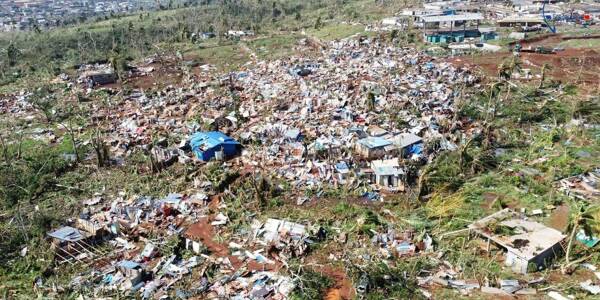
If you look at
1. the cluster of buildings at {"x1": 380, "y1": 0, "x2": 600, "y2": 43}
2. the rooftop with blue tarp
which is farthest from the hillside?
the cluster of buildings at {"x1": 380, "y1": 0, "x2": 600, "y2": 43}

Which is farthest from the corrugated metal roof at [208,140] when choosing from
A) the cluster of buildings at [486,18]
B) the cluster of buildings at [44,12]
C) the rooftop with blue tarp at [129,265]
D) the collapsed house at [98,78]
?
the cluster of buildings at [44,12]

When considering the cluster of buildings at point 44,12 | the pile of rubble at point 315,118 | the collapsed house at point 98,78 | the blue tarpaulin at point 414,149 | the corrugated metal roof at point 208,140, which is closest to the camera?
the pile of rubble at point 315,118

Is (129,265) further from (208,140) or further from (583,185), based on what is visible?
(583,185)

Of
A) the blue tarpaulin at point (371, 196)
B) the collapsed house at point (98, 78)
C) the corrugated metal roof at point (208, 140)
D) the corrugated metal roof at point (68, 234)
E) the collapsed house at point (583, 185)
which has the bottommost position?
the corrugated metal roof at point (68, 234)

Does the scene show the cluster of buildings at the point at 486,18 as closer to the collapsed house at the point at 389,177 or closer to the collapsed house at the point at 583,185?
the collapsed house at the point at 583,185

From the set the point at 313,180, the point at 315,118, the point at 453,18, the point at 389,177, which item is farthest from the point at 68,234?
the point at 453,18
